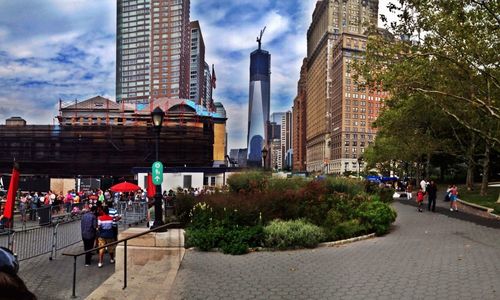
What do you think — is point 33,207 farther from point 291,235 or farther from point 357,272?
point 357,272

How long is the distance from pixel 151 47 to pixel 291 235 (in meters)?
143

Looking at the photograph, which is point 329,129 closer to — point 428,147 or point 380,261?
point 428,147

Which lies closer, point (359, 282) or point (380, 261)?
point (359, 282)

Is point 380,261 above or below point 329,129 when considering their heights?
below

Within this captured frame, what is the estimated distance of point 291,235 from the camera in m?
11.7

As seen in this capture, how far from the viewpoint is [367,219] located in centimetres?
1419

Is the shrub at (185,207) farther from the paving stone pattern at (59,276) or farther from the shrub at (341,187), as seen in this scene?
the shrub at (341,187)

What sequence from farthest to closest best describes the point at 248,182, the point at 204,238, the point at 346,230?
the point at 248,182 < the point at 346,230 < the point at 204,238

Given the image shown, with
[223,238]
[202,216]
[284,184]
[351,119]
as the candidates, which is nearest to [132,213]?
[284,184]

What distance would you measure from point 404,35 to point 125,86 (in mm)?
141413

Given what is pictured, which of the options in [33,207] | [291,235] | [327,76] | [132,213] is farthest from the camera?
[327,76]

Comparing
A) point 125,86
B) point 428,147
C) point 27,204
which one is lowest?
point 27,204

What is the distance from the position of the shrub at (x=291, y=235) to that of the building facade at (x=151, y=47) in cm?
13614

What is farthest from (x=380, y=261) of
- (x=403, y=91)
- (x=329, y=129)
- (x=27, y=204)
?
(x=329, y=129)
